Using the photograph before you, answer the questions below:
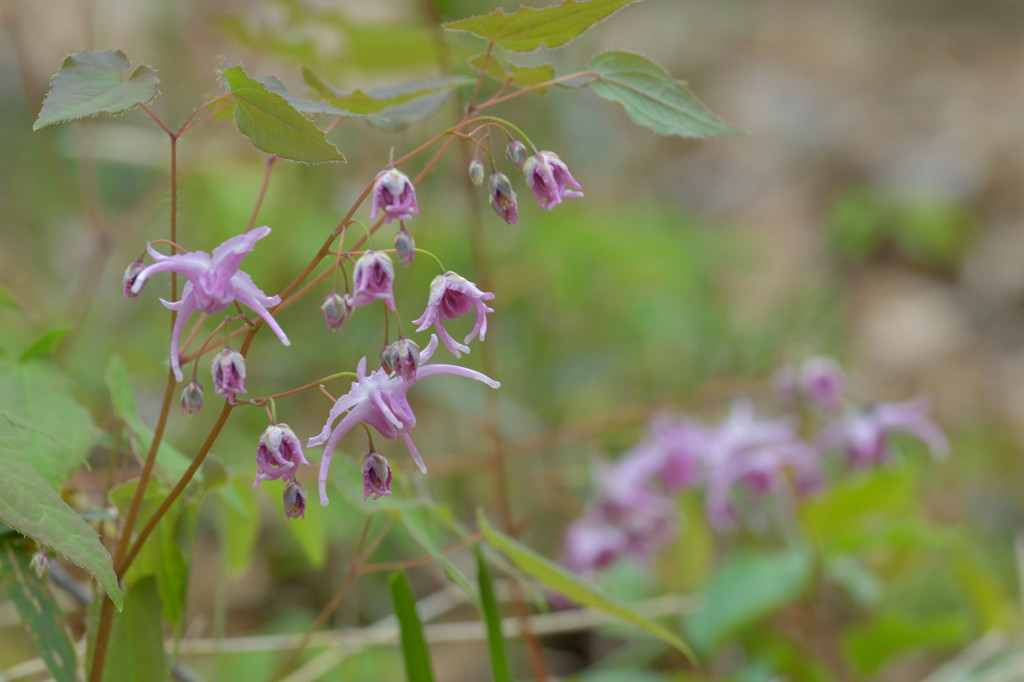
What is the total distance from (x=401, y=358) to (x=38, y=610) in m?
0.40

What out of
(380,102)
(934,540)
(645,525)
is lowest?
(645,525)

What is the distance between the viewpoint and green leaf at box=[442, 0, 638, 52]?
726 mm

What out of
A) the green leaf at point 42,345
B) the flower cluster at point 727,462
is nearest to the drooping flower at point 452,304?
the green leaf at point 42,345

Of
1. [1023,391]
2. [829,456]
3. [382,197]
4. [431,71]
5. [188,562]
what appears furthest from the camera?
[1023,391]

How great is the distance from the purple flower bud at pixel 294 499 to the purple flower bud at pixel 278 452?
2 centimetres

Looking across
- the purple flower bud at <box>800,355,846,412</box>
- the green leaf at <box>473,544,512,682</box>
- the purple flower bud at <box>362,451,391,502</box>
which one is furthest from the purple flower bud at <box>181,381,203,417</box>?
the purple flower bud at <box>800,355,846,412</box>

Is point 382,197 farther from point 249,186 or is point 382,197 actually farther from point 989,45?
point 989,45

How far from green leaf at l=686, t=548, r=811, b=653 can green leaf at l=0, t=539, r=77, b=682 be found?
3.53ft

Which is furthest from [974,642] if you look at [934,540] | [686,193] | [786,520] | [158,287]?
[686,193]

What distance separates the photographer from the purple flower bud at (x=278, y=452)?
0.65 metres

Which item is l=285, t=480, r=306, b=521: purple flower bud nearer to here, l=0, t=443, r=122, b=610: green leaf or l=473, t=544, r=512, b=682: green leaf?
l=0, t=443, r=122, b=610: green leaf

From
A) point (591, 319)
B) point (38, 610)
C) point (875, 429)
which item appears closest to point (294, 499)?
point (38, 610)

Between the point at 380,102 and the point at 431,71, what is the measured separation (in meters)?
2.05

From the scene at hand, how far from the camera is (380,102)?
84cm
